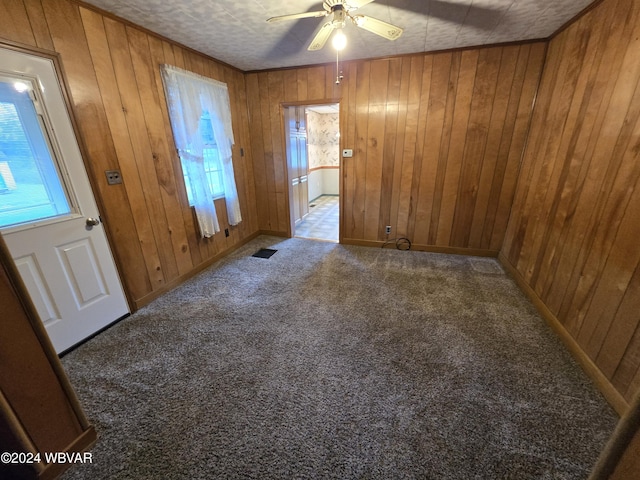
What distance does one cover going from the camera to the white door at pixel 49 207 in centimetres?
155

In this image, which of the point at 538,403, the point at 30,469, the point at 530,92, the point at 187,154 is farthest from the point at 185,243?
the point at 530,92

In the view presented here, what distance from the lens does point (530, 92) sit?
2.70 m

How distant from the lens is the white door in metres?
1.55

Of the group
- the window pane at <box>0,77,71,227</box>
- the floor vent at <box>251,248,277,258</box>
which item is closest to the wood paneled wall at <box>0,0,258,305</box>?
the window pane at <box>0,77,71,227</box>

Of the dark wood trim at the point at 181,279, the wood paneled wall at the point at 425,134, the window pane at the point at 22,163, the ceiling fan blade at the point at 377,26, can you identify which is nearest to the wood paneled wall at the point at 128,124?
the dark wood trim at the point at 181,279

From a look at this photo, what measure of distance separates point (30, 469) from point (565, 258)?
10.9ft

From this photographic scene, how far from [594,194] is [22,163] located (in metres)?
3.75

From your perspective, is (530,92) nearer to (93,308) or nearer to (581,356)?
(581,356)

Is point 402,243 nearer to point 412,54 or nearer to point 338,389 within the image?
point 412,54

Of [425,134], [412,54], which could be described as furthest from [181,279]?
[412,54]

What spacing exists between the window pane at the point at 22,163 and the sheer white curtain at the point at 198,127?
1053mm

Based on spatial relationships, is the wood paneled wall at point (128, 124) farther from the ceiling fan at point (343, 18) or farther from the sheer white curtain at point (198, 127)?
the ceiling fan at point (343, 18)

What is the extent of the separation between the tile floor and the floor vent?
2.46ft

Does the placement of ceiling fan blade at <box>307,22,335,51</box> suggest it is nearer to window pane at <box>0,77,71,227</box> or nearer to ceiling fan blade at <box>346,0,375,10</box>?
ceiling fan blade at <box>346,0,375,10</box>
